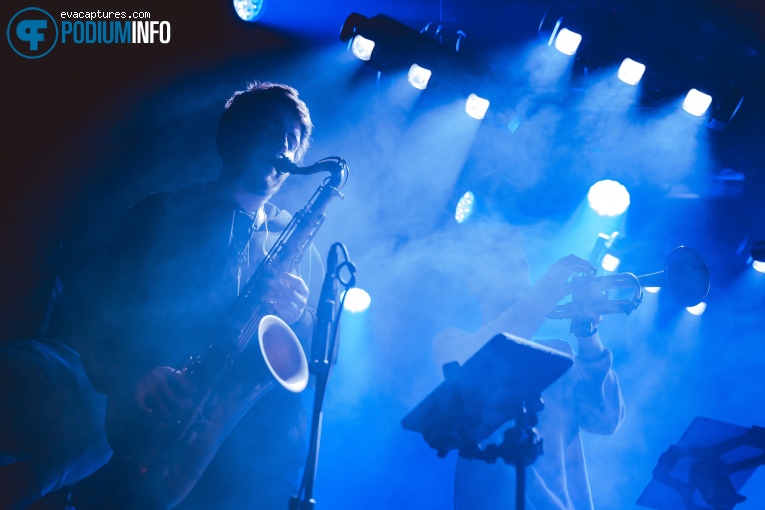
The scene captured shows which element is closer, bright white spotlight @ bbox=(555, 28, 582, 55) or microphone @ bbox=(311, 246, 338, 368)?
microphone @ bbox=(311, 246, 338, 368)

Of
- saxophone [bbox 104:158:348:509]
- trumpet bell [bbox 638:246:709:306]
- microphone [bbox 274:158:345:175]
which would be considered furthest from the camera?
trumpet bell [bbox 638:246:709:306]

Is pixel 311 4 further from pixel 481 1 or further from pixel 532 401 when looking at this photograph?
pixel 532 401

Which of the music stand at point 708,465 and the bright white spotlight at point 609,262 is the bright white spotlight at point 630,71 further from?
the music stand at point 708,465

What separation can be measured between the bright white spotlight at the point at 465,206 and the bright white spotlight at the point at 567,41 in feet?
4.77

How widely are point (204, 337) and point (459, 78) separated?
9.89 feet

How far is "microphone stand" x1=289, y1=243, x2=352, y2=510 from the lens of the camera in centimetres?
215

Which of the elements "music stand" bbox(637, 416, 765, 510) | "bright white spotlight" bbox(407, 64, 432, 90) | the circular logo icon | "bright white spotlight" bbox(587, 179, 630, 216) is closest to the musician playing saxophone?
"bright white spotlight" bbox(407, 64, 432, 90)

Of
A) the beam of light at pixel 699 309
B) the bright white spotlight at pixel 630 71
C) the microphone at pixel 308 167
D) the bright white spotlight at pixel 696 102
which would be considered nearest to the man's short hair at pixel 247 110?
the microphone at pixel 308 167

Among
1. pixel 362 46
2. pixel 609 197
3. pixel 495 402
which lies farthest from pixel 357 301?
pixel 495 402

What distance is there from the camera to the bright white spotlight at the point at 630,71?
4305 mm

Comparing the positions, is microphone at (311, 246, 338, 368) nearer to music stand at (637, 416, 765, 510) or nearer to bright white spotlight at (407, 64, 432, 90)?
music stand at (637, 416, 765, 510)

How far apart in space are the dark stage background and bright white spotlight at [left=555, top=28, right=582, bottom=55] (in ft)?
0.77

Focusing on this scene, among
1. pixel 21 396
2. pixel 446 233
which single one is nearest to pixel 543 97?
pixel 446 233

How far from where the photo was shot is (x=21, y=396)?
9.89 feet
